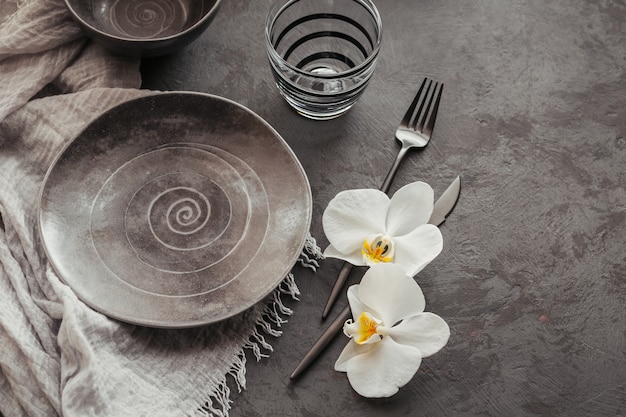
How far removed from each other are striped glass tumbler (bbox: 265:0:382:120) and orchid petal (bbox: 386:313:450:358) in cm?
30

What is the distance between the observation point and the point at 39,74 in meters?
1.01

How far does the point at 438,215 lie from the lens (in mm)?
931

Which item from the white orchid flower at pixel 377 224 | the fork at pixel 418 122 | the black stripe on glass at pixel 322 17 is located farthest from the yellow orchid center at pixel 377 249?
the black stripe on glass at pixel 322 17

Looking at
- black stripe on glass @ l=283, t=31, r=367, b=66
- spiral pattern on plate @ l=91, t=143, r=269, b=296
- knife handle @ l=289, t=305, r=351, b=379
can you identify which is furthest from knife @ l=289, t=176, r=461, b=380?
black stripe on glass @ l=283, t=31, r=367, b=66

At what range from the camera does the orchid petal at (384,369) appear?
2.71ft

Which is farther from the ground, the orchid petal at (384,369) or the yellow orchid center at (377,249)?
the yellow orchid center at (377,249)

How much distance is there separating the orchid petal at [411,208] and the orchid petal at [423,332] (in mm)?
109

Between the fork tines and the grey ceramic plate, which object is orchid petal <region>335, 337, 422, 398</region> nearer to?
the grey ceramic plate

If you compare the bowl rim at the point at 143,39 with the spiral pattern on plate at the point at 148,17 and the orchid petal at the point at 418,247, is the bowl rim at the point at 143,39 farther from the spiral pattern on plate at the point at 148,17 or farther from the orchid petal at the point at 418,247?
the orchid petal at the point at 418,247

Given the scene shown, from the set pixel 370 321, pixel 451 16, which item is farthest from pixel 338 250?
pixel 451 16

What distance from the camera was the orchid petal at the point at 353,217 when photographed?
896 millimetres

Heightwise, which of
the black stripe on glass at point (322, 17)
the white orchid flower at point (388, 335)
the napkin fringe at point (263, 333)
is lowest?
the napkin fringe at point (263, 333)

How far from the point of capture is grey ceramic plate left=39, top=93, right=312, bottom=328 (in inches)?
34.8

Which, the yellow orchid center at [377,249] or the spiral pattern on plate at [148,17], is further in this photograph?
the spiral pattern on plate at [148,17]
